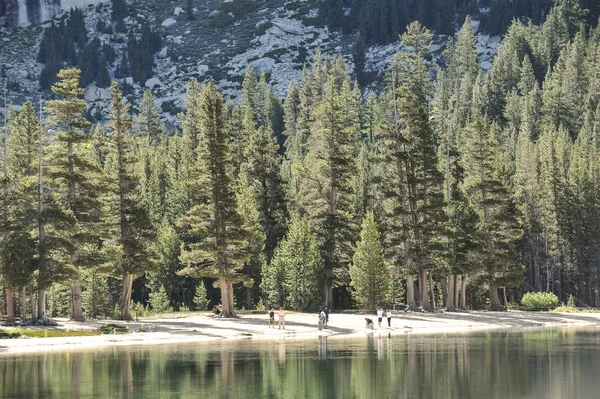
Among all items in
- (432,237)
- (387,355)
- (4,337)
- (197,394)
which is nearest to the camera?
(197,394)

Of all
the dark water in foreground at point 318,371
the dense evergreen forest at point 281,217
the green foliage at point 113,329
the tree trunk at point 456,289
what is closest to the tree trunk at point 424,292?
the dense evergreen forest at point 281,217

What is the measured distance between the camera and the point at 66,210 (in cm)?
5916

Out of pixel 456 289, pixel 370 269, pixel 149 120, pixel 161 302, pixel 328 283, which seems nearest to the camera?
pixel 370 269

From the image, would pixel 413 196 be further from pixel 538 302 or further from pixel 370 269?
pixel 538 302

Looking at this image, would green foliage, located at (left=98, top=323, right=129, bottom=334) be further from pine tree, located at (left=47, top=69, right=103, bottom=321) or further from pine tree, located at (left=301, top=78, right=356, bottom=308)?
pine tree, located at (left=301, top=78, right=356, bottom=308)

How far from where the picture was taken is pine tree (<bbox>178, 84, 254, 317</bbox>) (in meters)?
67.1

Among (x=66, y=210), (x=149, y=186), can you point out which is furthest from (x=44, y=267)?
(x=149, y=186)

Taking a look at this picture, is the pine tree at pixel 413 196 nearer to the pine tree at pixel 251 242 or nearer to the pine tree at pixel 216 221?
the pine tree at pixel 251 242

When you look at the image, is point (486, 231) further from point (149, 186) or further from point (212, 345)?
point (149, 186)

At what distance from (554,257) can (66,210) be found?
68.4m

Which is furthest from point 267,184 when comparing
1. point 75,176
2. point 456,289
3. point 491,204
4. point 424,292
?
point 75,176

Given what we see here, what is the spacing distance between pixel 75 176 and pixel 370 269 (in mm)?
24571

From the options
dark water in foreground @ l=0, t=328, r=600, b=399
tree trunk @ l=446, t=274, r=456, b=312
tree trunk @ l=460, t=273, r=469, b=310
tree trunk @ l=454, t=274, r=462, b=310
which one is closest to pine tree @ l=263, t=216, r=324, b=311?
tree trunk @ l=446, t=274, r=456, b=312

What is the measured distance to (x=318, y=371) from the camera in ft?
116
